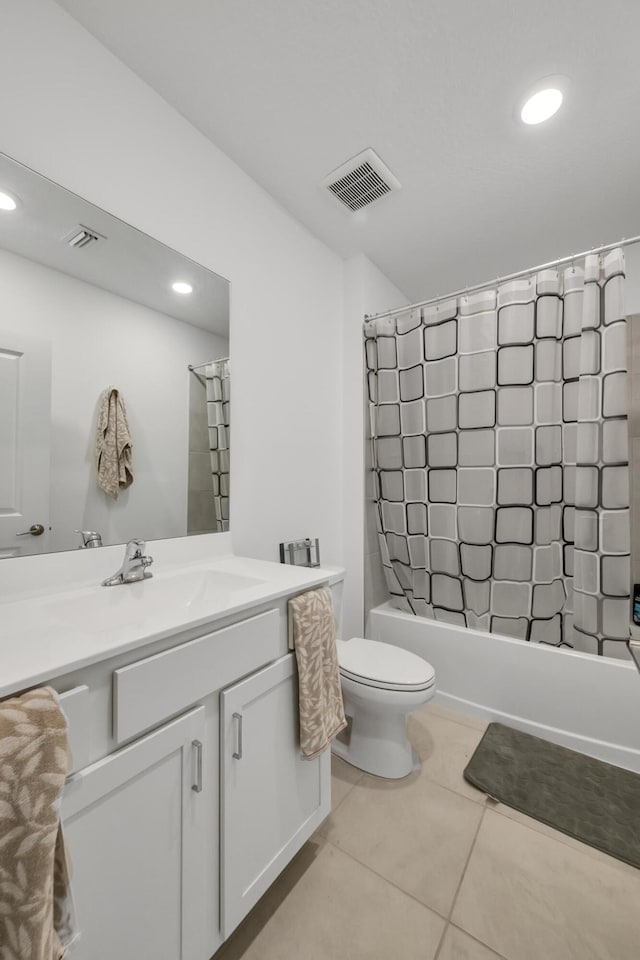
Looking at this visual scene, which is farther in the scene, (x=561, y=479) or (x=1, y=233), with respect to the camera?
(x=561, y=479)

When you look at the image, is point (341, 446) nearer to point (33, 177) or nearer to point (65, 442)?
point (65, 442)

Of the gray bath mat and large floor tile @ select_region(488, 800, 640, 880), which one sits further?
the gray bath mat

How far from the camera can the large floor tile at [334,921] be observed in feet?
3.10

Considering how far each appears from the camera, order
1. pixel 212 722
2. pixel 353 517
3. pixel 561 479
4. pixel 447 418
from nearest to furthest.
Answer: pixel 212 722, pixel 561 479, pixel 447 418, pixel 353 517

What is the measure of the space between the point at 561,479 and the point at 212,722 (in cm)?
174

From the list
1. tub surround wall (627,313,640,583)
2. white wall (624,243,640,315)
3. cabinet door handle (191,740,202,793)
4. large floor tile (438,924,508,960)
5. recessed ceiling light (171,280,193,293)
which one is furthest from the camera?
white wall (624,243,640,315)

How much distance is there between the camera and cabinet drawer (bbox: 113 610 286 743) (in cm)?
68

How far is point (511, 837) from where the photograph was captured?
1.26 meters

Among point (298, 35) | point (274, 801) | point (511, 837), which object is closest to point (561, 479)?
point (511, 837)

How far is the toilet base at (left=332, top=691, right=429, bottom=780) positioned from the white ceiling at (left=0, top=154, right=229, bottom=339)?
166cm

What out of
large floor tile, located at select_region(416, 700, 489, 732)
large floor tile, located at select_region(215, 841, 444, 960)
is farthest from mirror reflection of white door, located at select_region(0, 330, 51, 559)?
large floor tile, located at select_region(416, 700, 489, 732)

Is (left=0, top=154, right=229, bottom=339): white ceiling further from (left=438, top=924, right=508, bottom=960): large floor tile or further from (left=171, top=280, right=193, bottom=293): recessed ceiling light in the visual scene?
(left=438, top=924, right=508, bottom=960): large floor tile

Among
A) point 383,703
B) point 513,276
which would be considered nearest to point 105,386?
point 383,703

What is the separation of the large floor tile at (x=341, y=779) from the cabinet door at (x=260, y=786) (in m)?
0.33
